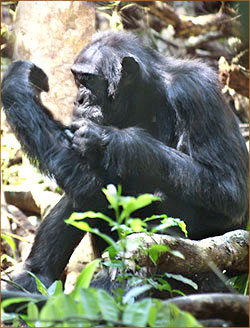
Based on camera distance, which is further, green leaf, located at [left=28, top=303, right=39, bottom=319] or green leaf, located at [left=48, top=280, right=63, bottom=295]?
green leaf, located at [left=48, top=280, right=63, bottom=295]

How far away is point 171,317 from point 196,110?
218 cm

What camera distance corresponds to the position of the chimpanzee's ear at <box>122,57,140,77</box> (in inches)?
150

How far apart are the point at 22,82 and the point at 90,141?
73 cm

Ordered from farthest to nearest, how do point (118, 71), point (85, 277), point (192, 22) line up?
point (192, 22) → point (118, 71) → point (85, 277)

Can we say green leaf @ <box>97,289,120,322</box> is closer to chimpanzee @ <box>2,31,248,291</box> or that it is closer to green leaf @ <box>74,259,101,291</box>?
green leaf @ <box>74,259,101,291</box>

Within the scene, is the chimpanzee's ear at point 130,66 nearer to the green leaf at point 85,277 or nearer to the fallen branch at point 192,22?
the green leaf at point 85,277

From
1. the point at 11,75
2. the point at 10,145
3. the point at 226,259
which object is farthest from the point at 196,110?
the point at 10,145

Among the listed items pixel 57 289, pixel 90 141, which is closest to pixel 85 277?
pixel 57 289

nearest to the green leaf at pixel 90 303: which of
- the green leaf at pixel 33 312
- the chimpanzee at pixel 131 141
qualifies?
the green leaf at pixel 33 312

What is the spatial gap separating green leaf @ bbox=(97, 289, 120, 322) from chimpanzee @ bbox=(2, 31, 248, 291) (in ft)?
6.21

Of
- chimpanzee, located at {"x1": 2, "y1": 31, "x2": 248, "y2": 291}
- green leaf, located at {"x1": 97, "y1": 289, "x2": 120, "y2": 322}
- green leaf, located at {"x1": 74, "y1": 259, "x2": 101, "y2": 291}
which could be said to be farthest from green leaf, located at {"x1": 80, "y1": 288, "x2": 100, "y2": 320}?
chimpanzee, located at {"x1": 2, "y1": 31, "x2": 248, "y2": 291}

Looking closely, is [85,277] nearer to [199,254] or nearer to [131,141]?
[199,254]

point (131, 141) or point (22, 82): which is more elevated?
point (22, 82)

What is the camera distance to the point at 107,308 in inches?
61.9
